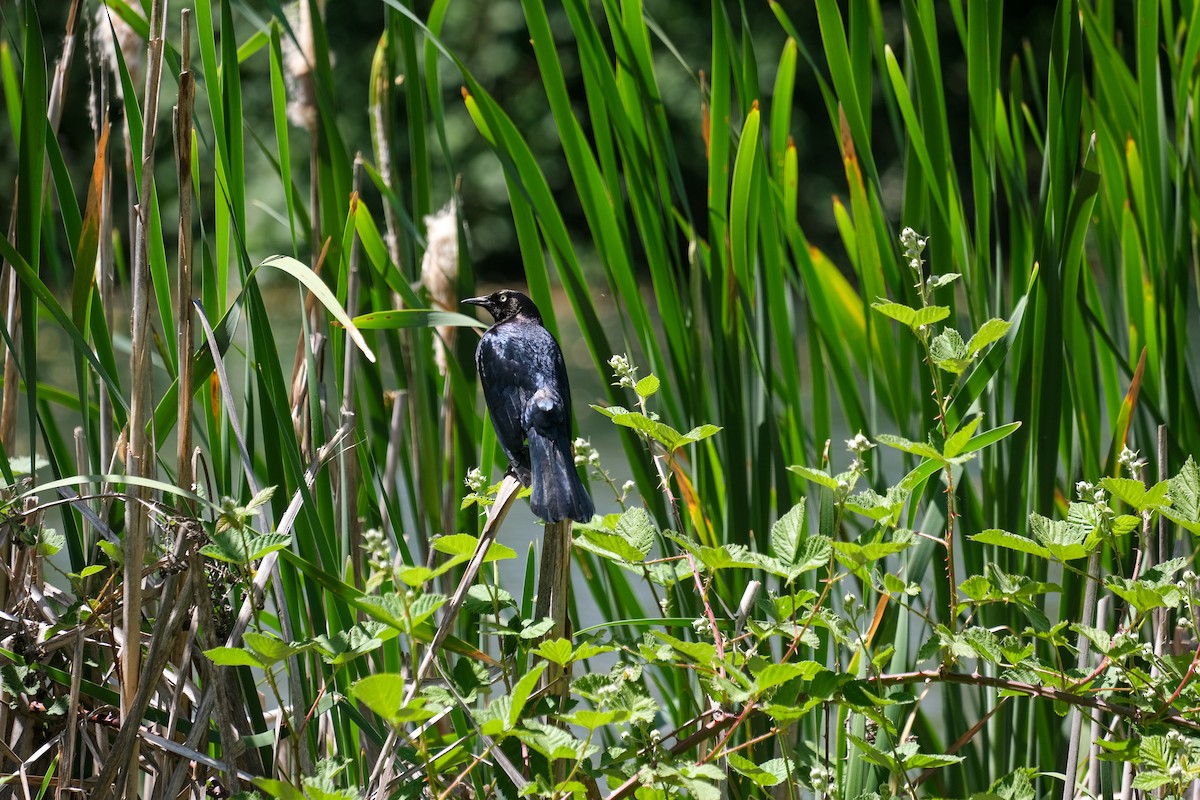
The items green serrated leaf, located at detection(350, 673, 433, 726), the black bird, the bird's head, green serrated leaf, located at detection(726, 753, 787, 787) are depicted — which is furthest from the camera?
the bird's head

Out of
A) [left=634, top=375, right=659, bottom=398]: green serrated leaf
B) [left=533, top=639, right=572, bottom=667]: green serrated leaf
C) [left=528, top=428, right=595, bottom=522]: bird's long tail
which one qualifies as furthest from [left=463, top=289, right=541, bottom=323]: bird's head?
[left=533, top=639, right=572, bottom=667]: green serrated leaf

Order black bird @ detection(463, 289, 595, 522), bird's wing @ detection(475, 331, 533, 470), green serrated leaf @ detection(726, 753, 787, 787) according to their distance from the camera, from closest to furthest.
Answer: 1. green serrated leaf @ detection(726, 753, 787, 787)
2. black bird @ detection(463, 289, 595, 522)
3. bird's wing @ detection(475, 331, 533, 470)

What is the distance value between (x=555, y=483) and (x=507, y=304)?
0.40m

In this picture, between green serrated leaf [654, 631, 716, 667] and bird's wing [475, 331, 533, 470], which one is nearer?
green serrated leaf [654, 631, 716, 667]

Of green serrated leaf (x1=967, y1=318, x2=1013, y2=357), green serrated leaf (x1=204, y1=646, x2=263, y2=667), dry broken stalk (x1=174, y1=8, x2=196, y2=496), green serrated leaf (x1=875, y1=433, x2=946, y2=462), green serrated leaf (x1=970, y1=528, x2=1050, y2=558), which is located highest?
dry broken stalk (x1=174, y1=8, x2=196, y2=496)

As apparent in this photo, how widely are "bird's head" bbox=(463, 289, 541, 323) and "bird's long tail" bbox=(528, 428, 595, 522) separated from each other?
21 cm

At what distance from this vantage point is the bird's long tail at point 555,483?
702 millimetres

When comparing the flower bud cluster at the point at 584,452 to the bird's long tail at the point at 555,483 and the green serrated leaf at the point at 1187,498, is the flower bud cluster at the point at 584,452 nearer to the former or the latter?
the bird's long tail at the point at 555,483

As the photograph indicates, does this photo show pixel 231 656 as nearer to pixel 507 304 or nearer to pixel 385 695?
pixel 385 695

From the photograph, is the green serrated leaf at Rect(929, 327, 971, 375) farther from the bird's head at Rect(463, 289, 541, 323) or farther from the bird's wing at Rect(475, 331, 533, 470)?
the bird's head at Rect(463, 289, 541, 323)

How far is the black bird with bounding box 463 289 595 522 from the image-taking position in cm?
73

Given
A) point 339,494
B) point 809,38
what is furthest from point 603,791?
point 809,38

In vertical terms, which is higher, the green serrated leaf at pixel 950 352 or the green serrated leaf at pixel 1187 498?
the green serrated leaf at pixel 950 352

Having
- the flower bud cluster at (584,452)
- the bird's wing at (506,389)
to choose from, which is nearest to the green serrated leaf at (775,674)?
the flower bud cluster at (584,452)
